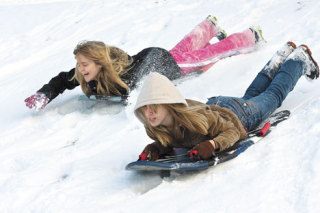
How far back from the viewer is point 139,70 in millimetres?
4449

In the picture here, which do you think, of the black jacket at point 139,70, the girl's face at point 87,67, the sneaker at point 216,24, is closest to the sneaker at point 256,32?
the sneaker at point 216,24

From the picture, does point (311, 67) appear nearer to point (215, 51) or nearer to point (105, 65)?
point (215, 51)

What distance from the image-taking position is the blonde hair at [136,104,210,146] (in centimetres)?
291

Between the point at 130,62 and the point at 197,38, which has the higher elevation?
the point at 130,62

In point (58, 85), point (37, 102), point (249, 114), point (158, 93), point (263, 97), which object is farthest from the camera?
point (58, 85)

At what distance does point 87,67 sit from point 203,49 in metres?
1.13

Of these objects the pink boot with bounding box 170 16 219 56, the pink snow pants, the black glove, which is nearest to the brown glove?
the black glove

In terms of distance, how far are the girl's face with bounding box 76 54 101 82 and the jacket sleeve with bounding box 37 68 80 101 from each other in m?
0.33

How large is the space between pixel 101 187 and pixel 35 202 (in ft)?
1.16

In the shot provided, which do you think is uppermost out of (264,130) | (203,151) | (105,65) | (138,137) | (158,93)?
(158,93)

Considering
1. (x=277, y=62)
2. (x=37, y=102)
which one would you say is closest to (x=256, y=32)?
(x=277, y=62)

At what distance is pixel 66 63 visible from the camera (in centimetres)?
608

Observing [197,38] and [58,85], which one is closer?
[58,85]

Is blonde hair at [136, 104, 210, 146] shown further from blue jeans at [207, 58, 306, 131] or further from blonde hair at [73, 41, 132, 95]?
blonde hair at [73, 41, 132, 95]
